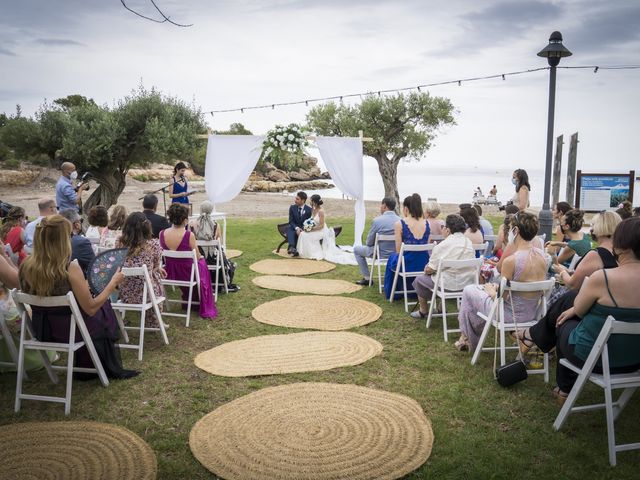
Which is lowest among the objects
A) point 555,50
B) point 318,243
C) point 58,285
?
point 318,243

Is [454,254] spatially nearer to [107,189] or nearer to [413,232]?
[413,232]

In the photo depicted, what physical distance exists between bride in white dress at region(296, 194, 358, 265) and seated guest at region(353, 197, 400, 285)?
2.05 metres

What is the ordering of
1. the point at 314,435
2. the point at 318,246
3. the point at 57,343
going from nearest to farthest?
the point at 314,435 < the point at 57,343 < the point at 318,246

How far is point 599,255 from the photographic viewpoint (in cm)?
409

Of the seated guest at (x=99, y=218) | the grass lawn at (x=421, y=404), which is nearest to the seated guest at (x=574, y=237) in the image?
the grass lawn at (x=421, y=404)

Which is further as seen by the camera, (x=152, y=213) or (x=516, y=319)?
(x=152, y=213)

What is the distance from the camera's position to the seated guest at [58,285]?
390 cm

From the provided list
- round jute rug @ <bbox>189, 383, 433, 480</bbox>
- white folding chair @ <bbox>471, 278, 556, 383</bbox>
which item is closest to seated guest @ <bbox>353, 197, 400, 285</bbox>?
white folding chair @ <bbox>471, 278, 556, 383</bbox>

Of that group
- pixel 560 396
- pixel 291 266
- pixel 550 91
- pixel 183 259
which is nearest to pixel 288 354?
pixel 183 259

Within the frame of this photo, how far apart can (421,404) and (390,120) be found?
72.4ft

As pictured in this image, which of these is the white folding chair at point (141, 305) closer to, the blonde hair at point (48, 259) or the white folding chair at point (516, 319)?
the blonde hair at point (48, 259)

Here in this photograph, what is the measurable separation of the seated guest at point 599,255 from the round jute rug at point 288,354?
6.68 feet

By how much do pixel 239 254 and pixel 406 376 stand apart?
6897 millimetres

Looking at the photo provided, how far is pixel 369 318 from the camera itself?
6.54 m
